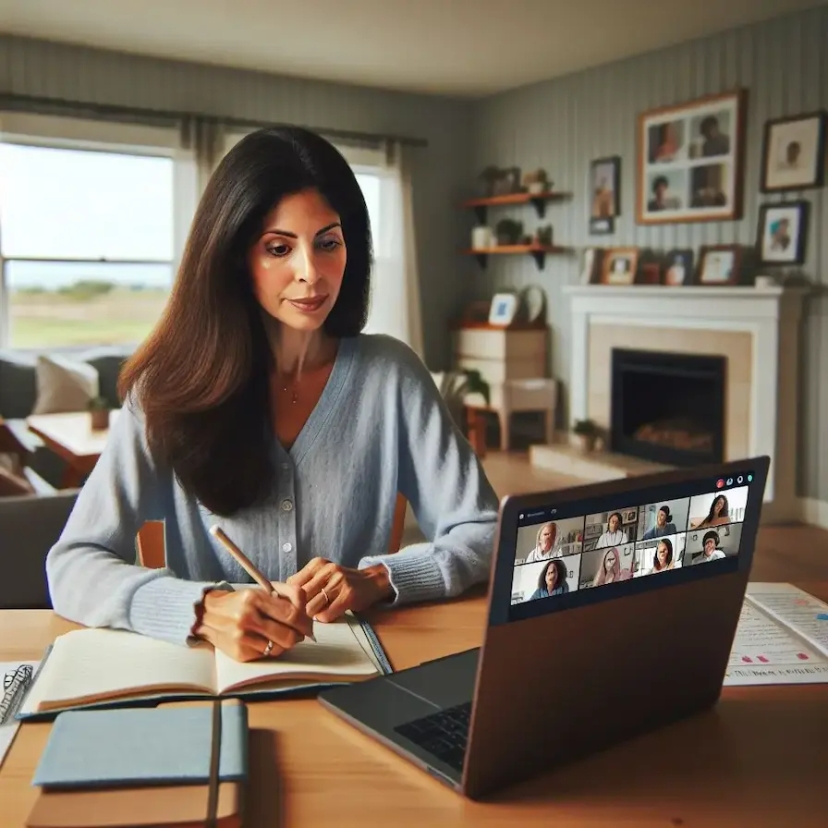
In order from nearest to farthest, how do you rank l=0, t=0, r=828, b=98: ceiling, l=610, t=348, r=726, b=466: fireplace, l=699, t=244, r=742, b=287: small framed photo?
1. l=0, t=0, r=828, b=98: ceiling
2. l=699, t=244, r=742, b=287: small framed photo
3. l=610, t=348, r=726, b=466: fireplace

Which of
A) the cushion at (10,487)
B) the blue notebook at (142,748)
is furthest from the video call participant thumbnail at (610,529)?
the cushion at (10,487)

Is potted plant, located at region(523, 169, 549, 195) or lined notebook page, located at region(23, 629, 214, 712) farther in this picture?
potted plant, located at region(523, 169, 549, 195)

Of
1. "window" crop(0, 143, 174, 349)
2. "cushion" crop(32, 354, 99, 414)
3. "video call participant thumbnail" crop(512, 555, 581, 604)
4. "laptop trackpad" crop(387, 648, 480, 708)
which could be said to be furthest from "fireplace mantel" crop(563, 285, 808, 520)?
"video call participant thumbnail" crop(512, 555, 581, 604)

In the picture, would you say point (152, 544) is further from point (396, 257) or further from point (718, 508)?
point (396, 257)

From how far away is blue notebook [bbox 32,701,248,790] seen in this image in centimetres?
68

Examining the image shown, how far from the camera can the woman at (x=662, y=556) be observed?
74cm

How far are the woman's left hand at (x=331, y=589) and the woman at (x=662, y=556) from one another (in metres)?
0.44

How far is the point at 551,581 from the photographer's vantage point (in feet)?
2.20

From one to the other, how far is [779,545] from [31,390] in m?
3.97

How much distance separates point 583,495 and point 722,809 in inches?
10.1

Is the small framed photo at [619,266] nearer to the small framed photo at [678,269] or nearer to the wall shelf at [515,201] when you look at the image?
the small framed photo at [678,269]

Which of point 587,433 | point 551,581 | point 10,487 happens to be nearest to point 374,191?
point 587,433

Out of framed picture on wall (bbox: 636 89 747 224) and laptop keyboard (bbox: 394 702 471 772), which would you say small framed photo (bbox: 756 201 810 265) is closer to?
framed picture on wall (bbox: 636 89 747 224)

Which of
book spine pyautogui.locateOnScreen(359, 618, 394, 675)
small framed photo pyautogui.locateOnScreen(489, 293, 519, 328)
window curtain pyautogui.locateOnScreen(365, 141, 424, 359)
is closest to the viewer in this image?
book spine pyautogui.locateOnScreen(359, 618, 394, 675)
